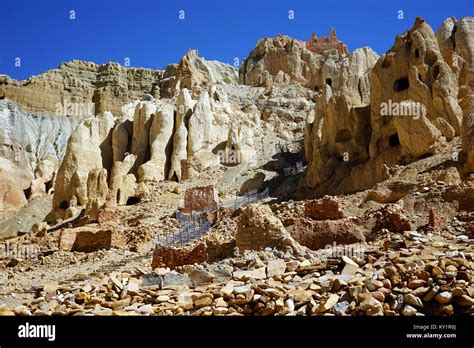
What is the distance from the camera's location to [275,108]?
177ft

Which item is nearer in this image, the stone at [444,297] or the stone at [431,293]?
the stone at [444,297]

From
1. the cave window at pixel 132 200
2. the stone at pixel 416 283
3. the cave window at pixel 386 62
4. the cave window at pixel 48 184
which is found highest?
the cave window at pixel 386 62

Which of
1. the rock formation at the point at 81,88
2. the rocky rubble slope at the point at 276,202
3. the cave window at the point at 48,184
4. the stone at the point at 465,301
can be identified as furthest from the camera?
the rock formation at the point at 81,88

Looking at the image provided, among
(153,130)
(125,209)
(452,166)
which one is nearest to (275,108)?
(153,130)

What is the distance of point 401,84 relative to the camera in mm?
27859

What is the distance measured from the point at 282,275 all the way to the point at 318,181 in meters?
21.9

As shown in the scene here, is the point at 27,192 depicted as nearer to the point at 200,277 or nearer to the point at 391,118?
the point at 391,118

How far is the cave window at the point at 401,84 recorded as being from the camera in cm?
2758

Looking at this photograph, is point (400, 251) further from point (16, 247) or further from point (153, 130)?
point (153, 130)

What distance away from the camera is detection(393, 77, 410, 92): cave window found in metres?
27.6

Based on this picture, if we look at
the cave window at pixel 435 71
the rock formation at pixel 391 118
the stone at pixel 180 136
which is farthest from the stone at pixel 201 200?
the cave window at pixel 435 71

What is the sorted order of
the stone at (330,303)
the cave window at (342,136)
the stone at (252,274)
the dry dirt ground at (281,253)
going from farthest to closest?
the cave window at (342,136), the stone at (252,274), the dry dirt ground at (281,253), the stone at (330,303)

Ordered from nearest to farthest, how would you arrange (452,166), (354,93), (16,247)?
(452,166) → (16,247) → (354,93)

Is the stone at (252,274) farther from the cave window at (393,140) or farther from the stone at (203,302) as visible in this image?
the cave window at (393,140)
